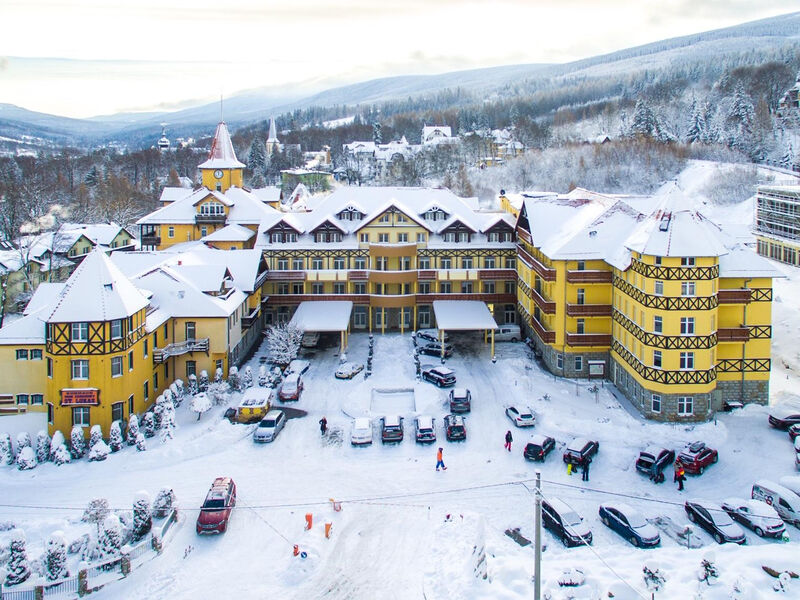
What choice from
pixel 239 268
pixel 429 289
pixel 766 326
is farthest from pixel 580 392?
pixel 239 268

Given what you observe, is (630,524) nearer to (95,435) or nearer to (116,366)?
(95,435)

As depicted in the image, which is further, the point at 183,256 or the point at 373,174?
the point at 373,174

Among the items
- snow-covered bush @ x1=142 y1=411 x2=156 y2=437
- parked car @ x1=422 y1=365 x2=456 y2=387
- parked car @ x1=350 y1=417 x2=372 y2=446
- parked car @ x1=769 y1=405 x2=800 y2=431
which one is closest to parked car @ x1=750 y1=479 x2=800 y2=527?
parked car @ x1=769 y1=405 x2=800 y2=431

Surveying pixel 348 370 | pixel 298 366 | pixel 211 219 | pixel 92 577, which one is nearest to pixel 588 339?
pixel 348 370

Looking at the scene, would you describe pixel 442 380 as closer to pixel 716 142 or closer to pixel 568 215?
pixel 568 215

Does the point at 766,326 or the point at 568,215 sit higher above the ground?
the point at 568,215

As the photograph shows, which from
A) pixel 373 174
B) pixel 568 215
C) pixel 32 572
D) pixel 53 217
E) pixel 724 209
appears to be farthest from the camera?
pixel 373 174
